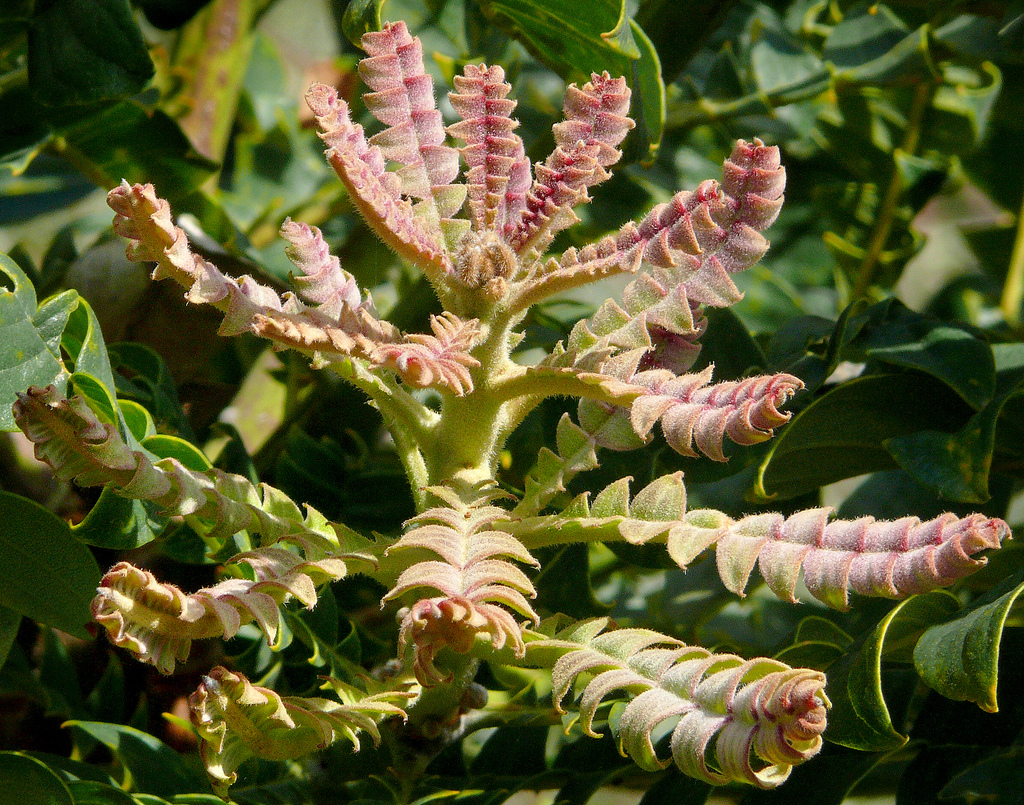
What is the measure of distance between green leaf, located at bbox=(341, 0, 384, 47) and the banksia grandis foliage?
0.13 metres

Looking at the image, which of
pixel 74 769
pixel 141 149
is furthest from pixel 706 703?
pixel 141 149

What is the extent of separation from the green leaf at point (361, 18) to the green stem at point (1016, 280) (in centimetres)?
119

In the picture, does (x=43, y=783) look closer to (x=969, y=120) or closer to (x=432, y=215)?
(x=432, y=215)

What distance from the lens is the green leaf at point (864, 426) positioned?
3.13 ft

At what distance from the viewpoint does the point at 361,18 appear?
841mm

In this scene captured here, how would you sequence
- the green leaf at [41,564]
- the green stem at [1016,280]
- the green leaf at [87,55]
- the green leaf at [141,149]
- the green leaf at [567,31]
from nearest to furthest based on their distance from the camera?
the green leaf at [41,564] < the green leaf at [567,31] < the green leaf at [87,55] < the green leaf at [141,149] < the green stem at [1016,280]

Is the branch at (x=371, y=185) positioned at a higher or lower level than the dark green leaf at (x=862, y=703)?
higher

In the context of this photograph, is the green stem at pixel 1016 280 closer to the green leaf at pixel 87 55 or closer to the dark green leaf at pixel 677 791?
the dark green leaf at pixel 677 791

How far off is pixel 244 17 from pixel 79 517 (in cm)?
84

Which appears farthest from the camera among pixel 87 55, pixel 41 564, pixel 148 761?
pixel 87 55

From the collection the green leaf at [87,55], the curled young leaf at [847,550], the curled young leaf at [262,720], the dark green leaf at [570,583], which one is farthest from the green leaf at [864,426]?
the green leaf at [87,55]

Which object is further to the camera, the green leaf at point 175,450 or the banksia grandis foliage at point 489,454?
the green leaf at point 175,450

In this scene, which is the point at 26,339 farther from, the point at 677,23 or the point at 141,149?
the point at 677,23

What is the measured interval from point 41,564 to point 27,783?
149mm
